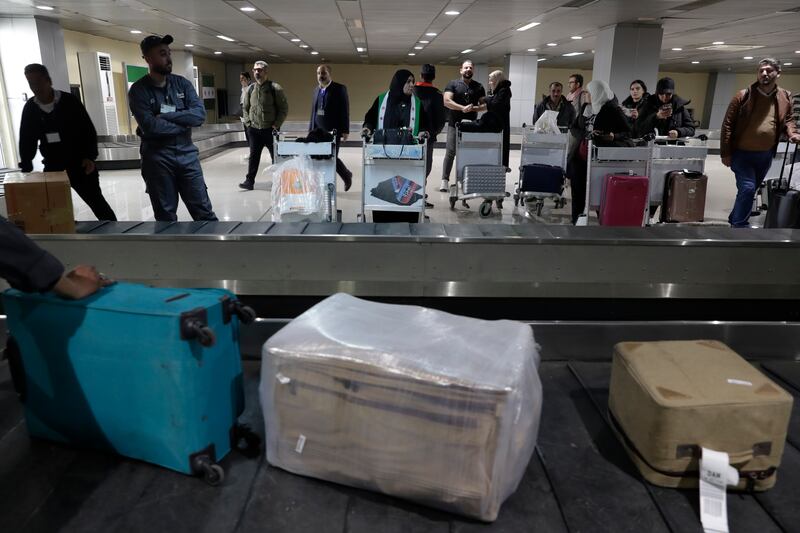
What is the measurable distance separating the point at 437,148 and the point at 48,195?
15.4 meters

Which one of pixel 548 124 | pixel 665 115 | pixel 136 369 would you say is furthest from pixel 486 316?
pixel 665 115

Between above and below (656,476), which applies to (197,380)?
above

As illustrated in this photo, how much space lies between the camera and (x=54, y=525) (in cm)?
171

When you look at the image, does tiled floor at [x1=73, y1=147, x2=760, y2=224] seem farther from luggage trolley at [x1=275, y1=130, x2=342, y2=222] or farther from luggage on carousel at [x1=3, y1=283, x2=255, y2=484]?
luggage on carousel at [x1=3, y1=283, x2=255, y2=484]

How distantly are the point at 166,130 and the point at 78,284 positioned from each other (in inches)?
108

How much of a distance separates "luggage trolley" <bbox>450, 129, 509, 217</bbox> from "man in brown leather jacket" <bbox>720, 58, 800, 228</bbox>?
7.68 ft

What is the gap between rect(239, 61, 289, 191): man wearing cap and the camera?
25.3ft

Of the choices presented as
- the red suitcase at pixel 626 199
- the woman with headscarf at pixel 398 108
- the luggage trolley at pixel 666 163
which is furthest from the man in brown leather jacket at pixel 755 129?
the woman with headscarf at pixel 398 108

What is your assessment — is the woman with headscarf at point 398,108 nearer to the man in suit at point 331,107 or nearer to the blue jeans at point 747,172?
the man in suit at point 331,107

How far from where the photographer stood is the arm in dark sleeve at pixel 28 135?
15.6 feet

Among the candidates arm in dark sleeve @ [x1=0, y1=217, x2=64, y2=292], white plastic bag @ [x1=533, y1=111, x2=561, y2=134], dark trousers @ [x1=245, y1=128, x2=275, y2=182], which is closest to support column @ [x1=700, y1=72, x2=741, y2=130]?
white plastic bag @ [x1=533, y1=111, x2=561, y2=134]

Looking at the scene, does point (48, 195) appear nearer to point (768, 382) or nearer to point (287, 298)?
point (287, 298)

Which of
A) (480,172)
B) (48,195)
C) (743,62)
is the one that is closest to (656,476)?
(48,195)

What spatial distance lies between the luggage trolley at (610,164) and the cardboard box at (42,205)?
15.3 feet
